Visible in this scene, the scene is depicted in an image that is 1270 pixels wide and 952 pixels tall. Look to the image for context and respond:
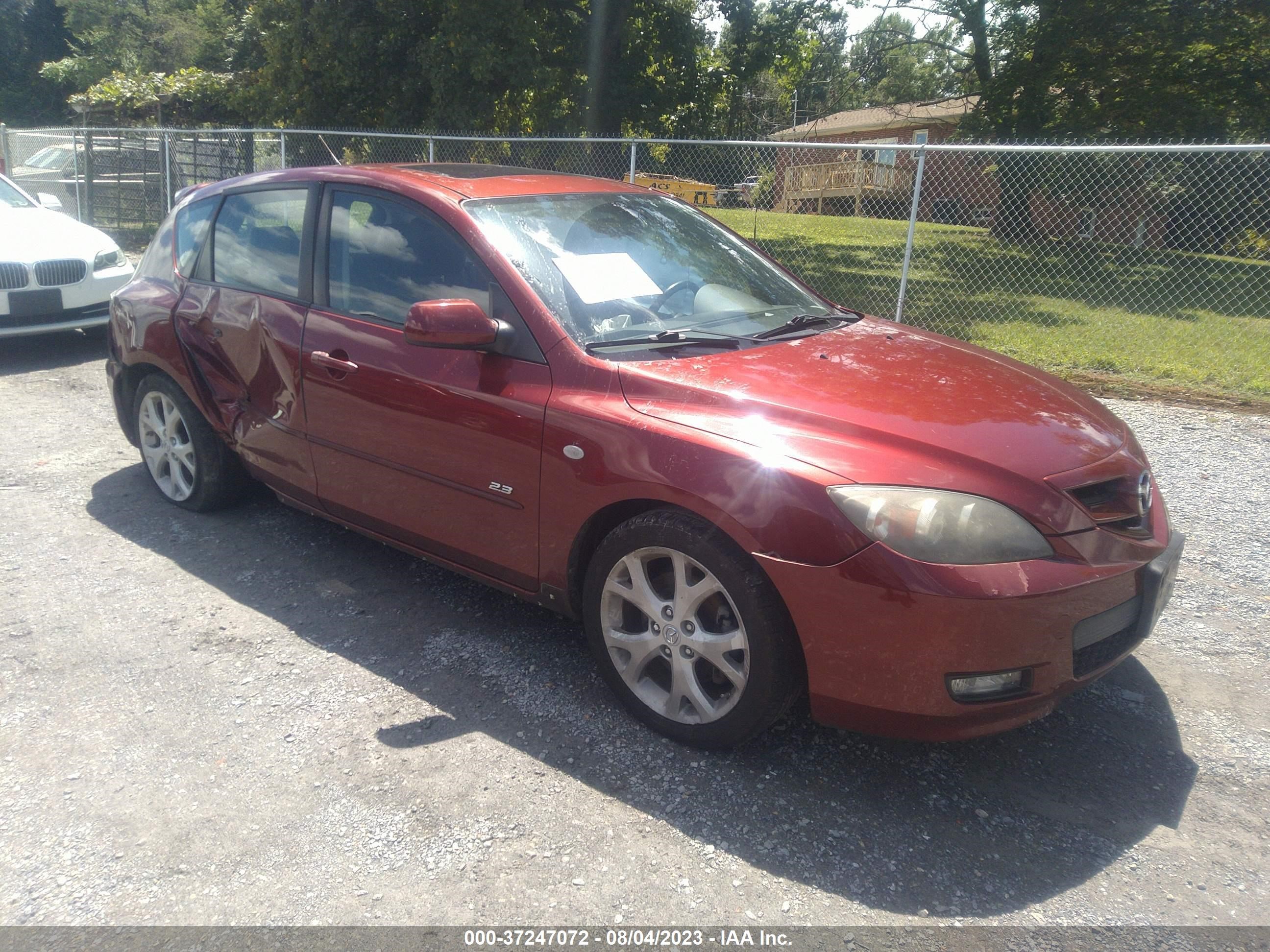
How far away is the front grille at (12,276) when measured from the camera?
7.85m

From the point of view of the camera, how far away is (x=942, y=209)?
15266mm

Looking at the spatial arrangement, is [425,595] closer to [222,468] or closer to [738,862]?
[222,468]

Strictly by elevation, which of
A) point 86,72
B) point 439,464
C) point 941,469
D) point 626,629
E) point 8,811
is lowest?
point 8,811

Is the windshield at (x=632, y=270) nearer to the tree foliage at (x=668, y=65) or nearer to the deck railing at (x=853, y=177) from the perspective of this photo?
the deck railing at (x=853, y=177)

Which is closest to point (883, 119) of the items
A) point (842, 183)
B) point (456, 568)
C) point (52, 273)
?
point (842, 183)

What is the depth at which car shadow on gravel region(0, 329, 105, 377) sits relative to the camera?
8188 millimetres

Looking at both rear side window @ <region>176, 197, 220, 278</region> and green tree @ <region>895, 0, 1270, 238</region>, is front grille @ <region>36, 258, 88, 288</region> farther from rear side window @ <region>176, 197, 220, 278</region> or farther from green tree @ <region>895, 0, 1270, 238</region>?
green tree @ <region>895, 0, 1270, 238</region>

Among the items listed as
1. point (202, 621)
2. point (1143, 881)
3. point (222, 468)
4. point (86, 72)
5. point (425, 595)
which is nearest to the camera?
point (1143, 881)

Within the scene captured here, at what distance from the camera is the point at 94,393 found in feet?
24.2

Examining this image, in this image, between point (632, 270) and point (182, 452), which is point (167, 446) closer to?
point (182, 452)

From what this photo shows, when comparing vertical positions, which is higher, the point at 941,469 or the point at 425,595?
the point at 941,469

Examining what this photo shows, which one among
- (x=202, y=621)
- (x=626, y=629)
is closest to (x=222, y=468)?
(x=202, y=621)

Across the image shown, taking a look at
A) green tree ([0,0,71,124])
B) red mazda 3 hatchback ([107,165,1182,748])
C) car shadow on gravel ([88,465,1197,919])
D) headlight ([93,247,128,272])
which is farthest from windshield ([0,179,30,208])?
green tree ([0,0,71,124])

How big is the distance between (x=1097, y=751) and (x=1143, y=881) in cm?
65
